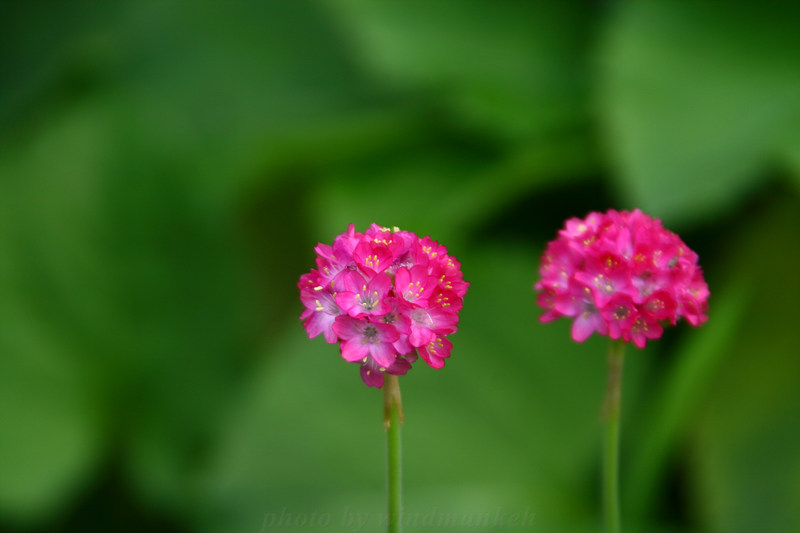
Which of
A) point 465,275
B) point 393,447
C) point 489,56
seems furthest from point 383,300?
point 489,56

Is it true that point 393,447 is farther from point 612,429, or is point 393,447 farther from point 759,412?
point 759,412

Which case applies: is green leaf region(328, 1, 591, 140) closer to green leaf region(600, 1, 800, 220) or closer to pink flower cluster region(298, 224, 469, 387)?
green leaf region(600, 1, 800, 220)

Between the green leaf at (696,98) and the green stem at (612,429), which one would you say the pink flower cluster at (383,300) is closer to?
the green stem at (612,429)

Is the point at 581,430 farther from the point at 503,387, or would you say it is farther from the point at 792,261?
the point at 792,261

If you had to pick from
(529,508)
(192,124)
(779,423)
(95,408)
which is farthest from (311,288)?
(192,124)

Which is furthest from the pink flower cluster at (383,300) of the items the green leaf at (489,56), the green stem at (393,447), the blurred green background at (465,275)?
the green leaf at (489,56)
